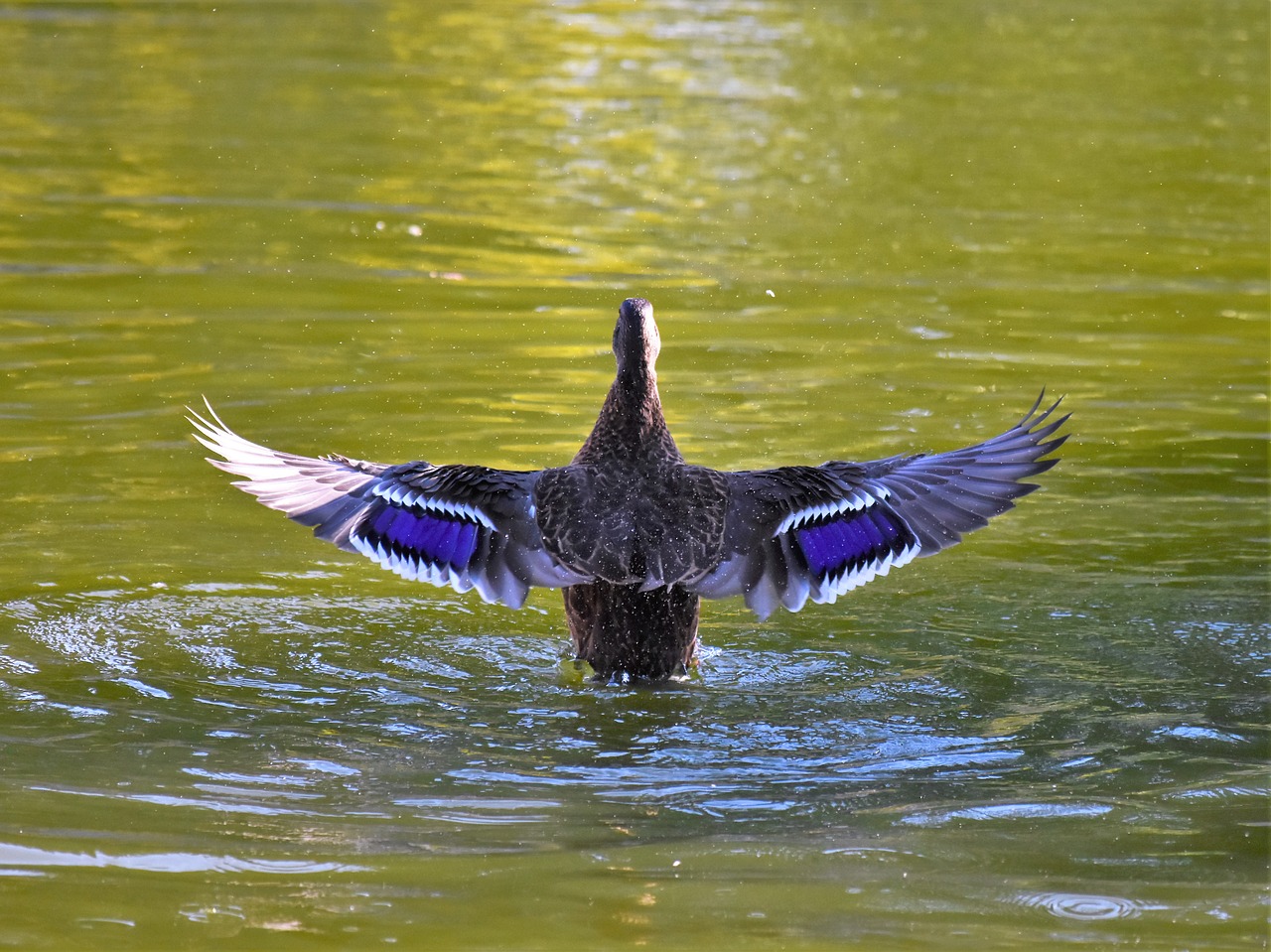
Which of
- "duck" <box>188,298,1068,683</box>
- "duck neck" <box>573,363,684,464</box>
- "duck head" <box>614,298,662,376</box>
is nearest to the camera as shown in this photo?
"duck" <box>188,298,1068,683</box>

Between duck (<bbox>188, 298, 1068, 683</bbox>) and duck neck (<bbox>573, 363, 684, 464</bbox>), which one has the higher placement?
duck neck (<bbox>573, 363, 684, 464</bbox>)

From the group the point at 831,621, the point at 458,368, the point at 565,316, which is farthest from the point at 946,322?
the point at 831,621

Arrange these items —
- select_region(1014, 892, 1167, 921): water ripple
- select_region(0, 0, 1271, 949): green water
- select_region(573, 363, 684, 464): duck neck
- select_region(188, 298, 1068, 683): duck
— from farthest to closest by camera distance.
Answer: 1. select_region(573, 363, 684, 464): duck neck
2. select_region(188, 298, 1068, 683): duck
3. select_region(0, 0, 1271, 949): green water
4. select_region(1014, 892, 1167, 921): water ripple

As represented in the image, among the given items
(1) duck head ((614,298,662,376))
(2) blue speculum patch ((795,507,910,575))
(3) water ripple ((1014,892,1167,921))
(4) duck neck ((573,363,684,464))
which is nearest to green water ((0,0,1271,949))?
(3) water ripple ((1014,892,1167,921))

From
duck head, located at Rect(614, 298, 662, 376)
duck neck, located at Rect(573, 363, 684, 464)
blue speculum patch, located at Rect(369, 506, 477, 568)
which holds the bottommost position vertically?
blue speculum patch, located at Rect(369, 506, 477, 568)

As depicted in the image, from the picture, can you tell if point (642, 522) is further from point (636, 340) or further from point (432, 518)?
point (636, 340)

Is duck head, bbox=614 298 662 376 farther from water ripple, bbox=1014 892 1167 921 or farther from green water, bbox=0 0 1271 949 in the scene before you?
water ripple, bbox=1014 892 1167 921

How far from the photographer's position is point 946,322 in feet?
40.0

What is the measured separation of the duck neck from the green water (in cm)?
87

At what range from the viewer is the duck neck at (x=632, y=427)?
703 cm

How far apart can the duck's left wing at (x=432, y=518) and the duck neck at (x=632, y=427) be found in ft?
1.33

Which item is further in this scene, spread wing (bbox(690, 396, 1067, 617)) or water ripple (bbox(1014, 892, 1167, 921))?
spread wing (bbox(690, 396, 1067, 617))

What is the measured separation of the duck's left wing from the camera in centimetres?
657

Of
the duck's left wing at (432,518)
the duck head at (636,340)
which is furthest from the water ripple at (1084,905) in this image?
the duck head at (636,340)
